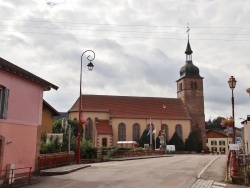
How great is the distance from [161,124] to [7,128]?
5860cm

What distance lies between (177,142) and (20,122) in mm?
58025

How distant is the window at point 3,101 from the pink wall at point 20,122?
0.20m

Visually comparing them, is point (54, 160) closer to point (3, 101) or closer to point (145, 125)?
point (3, 101)

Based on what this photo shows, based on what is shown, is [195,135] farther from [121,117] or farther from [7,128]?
[7,128]

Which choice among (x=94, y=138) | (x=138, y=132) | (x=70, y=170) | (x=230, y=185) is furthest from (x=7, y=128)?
(x=138, y=132)

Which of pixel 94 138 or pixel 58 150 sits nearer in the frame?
pixel 58 150

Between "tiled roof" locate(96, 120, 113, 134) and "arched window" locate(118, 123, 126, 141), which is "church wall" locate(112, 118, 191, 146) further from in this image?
"tiled roof" locate(96, 120, 113, 134)

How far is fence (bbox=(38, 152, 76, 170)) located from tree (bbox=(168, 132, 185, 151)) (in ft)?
154

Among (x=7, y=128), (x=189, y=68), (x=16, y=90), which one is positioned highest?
(x=189, y=68)

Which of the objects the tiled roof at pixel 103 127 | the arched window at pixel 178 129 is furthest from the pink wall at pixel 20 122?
the arched window at pixel 178 129

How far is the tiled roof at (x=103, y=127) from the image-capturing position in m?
68.5

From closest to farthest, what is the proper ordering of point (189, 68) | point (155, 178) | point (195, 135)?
point (155, 178) → point (195, 135) → point (189, 68)

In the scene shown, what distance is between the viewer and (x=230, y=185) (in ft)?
47.0

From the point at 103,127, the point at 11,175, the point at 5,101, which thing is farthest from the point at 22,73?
the point at 103,127
